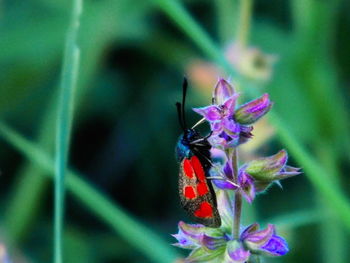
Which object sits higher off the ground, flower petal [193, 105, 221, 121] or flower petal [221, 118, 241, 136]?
flower petal [193, 105, 221, 121]

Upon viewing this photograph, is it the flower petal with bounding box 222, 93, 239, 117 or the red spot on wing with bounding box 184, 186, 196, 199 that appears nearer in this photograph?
the flower petal with bounding box 222, 93, 239, 117

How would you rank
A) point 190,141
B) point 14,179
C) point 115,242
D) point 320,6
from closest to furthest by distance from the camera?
point 190,141 < point 320,6 < point 115,242 < point 14,179

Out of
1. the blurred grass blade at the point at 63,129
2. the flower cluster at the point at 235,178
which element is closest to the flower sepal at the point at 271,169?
the flower cluster at the point at 235,178

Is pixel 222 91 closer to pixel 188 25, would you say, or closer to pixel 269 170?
pixel 269 170

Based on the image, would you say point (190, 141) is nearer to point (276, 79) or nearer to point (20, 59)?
point (276, 79)

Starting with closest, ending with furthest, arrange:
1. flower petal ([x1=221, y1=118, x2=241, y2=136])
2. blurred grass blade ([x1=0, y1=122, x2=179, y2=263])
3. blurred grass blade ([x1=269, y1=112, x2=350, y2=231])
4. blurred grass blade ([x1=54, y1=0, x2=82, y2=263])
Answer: flower petal ([x1=221, y1=118, x2=241, y2=136]), blurred grass blade ([x1=54, y1=0, x2=82, y2=263]), blurred grass blade ([x1=269, y1=112, x2=350, y2=231]), blurred grass blade ([x1=0, y1=122, x2=179, y2=263])

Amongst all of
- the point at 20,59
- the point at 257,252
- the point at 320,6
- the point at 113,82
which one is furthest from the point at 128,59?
the point at 257,252

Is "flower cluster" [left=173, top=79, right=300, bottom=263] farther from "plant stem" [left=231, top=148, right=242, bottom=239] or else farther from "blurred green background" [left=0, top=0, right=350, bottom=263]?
"blurred green background" [left=0, top=0, right=350, bottom=263]

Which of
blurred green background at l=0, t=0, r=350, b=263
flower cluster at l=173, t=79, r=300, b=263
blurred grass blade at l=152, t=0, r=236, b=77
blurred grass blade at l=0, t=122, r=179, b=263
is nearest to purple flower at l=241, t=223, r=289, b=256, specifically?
flower cluster at l=173, t=79, r=300, b=263
